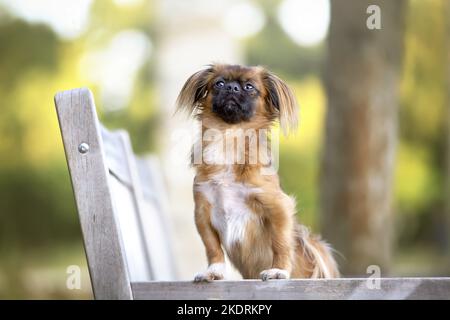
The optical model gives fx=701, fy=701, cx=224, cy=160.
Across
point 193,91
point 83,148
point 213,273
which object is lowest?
point 213,273

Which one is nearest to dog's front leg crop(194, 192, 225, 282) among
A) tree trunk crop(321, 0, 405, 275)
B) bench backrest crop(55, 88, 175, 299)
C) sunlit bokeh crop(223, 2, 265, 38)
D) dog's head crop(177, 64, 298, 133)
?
dog's head crop(177, 64, 298, 133)

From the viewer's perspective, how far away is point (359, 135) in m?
5.68

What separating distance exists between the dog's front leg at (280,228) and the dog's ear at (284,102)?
28 centimetres

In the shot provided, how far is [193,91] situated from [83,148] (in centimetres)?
73

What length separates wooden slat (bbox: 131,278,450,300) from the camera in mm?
2152

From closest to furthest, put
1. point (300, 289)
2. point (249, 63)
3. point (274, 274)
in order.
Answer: point (300, 289) < point (274, 274) < point (249, 63)

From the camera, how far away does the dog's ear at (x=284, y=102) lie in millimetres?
2755

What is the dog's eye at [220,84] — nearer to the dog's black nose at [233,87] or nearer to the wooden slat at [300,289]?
the dog's black nose at [233,87]

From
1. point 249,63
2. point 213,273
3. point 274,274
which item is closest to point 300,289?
point 274,274

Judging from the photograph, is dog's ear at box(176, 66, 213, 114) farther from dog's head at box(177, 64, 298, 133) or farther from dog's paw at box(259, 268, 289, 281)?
dog's paw at box(259, 268, 289, 281)

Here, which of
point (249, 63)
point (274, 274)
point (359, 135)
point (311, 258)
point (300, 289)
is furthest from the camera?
point (249, 63)

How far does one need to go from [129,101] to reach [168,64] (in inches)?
283

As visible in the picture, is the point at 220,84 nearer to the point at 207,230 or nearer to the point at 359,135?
the point at 207,230
